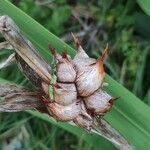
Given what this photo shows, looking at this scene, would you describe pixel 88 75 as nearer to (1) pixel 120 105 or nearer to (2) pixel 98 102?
(2) pixel 98 102

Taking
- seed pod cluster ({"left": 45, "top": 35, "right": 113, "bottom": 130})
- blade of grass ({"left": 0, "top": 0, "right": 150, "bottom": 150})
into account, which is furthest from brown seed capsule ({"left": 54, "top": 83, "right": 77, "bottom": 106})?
blade of grass ({"left": 0, "top": 0, "right": 150, "bottom": 150})

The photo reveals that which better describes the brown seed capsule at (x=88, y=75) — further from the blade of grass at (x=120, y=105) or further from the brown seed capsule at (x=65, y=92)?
the blade of grass at (x=120, y=105)

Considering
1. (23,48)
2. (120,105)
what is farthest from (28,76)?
(120,105)

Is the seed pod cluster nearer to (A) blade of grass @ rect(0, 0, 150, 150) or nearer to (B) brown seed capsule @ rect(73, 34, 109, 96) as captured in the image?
(B) brown seed capsule @ rect(73, 34, 109, 96)

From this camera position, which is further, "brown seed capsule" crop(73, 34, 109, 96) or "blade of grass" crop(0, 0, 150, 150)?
"blade of grass" crop(0, 0, 150, 150)

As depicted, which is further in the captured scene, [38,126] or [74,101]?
[38,126]

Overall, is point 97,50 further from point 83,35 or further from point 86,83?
point 86,83

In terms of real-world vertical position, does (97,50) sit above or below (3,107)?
below

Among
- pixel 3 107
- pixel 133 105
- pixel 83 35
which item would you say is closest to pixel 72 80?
pixel 3 107
